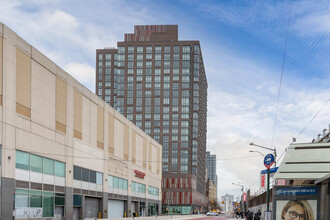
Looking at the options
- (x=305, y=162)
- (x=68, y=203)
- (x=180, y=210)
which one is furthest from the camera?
(x=180, y=210)

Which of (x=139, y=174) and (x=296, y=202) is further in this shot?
(x=139, y=174)

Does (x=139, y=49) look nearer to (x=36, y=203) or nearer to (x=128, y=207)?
(x=128, y=207)

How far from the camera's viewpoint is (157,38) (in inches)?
6599

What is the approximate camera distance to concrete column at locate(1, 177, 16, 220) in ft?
116

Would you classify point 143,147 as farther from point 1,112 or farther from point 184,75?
point 184,75

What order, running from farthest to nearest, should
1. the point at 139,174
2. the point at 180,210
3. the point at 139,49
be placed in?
the point at 139,49
the point at 180,210
the point at 139,174

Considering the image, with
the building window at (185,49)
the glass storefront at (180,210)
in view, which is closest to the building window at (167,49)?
the building window at (185,49)

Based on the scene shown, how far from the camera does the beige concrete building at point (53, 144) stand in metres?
37.1

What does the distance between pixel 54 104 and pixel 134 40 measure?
125 metres

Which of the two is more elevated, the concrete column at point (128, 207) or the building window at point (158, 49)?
the building window at point (158, 49)

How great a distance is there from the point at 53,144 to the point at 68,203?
7974mm

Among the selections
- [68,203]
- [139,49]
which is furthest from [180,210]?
[68,203]

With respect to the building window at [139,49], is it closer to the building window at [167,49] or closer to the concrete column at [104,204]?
the building window at [167,49]

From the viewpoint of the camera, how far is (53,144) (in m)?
45.4
